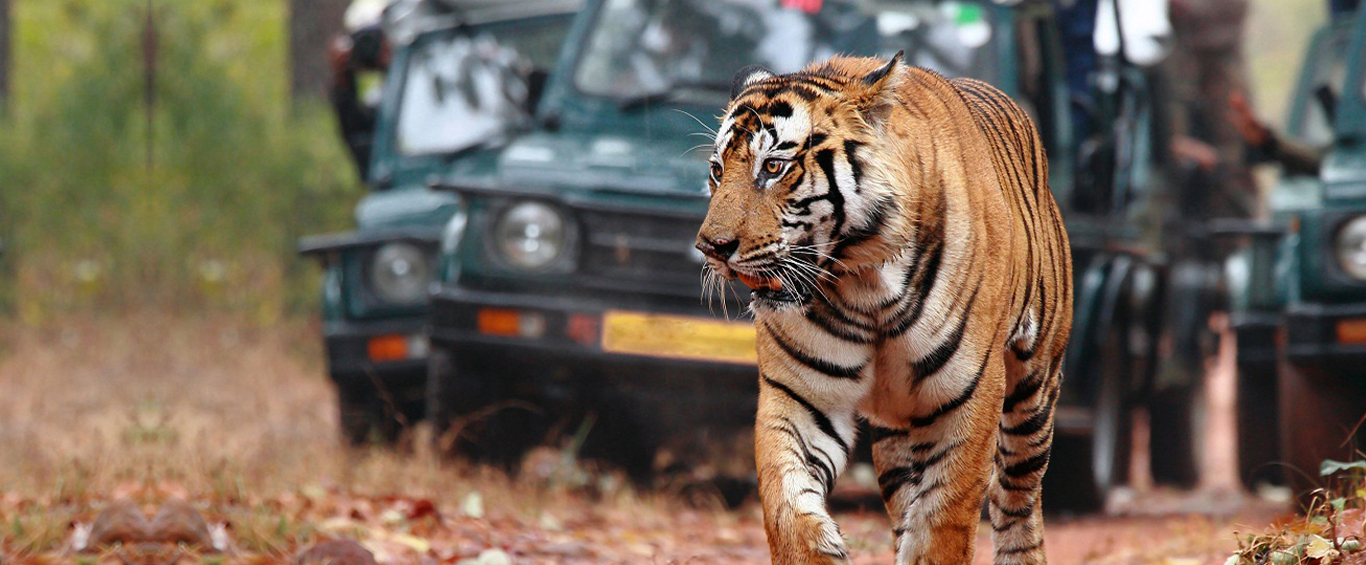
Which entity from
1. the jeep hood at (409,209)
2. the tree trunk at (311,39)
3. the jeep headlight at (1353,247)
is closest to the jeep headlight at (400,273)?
the jeep hood at (409,209)

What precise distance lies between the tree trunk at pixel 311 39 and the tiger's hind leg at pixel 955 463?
1166cm

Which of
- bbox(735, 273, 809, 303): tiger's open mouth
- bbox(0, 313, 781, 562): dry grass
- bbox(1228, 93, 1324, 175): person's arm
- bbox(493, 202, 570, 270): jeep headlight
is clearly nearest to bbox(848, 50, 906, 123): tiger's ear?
bbox(735, 273, 809, 303): tiger's open mouth

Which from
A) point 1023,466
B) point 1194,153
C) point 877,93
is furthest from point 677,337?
point 1194,153

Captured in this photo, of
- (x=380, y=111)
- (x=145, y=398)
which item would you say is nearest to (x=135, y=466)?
(x=145, y=398)

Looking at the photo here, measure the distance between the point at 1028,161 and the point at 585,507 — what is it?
2796 millimetres

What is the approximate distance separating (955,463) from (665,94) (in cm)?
349

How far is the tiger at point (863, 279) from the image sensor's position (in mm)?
3312

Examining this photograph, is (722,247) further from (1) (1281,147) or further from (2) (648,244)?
(1) (1281,147)

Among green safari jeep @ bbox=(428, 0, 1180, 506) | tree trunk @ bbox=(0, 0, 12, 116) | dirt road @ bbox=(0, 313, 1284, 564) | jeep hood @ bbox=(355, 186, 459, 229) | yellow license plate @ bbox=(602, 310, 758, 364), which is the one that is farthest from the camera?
tree trunk @ bbox=(0, 0, 12, 116)

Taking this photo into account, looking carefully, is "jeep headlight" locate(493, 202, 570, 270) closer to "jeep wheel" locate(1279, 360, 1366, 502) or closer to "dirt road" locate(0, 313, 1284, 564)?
"dirt road" locate(0, 313, 1284, 564)

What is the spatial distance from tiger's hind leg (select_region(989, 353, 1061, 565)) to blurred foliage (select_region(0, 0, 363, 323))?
8750 millimetres

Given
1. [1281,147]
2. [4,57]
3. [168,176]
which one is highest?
[4,57]

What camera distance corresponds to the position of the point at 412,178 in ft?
27.8

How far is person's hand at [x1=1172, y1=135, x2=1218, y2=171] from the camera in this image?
1042cm
